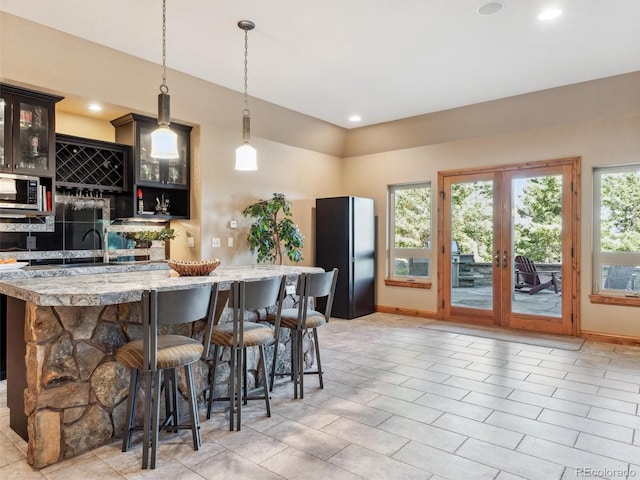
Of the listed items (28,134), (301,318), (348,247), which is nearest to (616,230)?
(348,247)

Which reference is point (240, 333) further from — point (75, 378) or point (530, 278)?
point (530, 278)

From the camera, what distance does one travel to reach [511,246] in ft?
18.6

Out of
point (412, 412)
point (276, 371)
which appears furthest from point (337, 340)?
point (412, 412)

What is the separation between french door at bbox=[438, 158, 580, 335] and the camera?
207 inches

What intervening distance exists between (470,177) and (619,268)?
2.17m

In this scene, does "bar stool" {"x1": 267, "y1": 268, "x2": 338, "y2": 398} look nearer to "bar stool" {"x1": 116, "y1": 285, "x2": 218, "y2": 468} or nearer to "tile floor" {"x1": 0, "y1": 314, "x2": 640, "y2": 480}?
"tile floor" {"x1": 0, "y1": 314, "x2": 640, "y2": 480}

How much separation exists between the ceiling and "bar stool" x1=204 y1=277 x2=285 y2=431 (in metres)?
2.23

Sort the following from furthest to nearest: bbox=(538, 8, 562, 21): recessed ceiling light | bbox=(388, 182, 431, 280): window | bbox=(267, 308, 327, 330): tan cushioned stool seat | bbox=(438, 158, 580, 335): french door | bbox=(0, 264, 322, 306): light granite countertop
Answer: bbox=(388, 182, 431, 280): window
bbox=(438, 158, 580, 335): french door
bbox=(538, 8, 562, 21): recessed ceiling light
bbox=(267, 308, 327, 330): tan cushioned stool seat
bbox=(0, 264, 322, 306): light granite countertop

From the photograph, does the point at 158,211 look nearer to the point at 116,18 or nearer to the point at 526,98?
the point at 116,18

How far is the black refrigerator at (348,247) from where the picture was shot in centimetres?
631

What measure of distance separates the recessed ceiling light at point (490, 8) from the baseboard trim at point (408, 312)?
4.25m

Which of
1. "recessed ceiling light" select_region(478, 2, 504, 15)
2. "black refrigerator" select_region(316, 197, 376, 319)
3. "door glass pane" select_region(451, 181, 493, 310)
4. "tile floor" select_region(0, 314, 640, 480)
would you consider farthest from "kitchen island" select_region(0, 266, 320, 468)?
"door glass pane" select_region(451, 181, 493, 310)

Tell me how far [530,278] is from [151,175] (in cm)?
510

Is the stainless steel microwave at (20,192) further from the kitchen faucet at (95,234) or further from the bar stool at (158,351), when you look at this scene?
the bar stool at (158,351)
